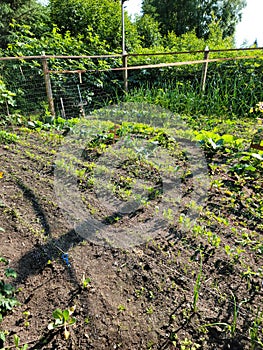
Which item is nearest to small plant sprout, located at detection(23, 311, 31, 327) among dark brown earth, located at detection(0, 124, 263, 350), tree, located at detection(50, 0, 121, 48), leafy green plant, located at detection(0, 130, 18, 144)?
dark brown earth, located at detection(0, 124, 263, 350)

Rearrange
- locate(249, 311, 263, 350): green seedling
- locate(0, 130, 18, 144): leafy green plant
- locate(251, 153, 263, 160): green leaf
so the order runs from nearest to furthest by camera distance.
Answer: locate(249, 311, 263, 350): green seedling < locate(251, 153, 263, 160): green leaf < locate(0, 130, 18, 144): leafy green plant

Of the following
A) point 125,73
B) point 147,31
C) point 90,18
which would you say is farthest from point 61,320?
point 147,31

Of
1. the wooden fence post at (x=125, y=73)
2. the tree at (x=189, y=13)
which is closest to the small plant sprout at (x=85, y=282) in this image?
the wooden fence post at (x=125, y=73)

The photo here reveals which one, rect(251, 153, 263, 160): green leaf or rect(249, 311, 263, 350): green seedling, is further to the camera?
rect(251, 153, 263, 160): green leaf

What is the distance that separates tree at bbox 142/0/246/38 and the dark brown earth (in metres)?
21.2

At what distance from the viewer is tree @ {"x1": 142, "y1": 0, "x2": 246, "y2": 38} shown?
20203mm

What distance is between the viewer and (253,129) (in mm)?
4129

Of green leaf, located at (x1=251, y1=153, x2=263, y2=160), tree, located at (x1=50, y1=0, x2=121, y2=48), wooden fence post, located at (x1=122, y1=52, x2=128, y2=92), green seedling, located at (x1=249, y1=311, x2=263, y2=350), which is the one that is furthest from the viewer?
tree, located at (x1=50, y1=0, x2=121, y2=48)

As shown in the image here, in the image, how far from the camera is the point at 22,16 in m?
6.73

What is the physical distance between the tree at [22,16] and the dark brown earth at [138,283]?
618 cm

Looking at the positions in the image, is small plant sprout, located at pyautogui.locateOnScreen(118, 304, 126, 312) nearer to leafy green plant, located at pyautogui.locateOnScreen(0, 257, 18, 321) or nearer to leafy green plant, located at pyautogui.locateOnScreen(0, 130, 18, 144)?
leafy green plant, located at pyautogui.locateOnScreen(0, 257, 18, 321)

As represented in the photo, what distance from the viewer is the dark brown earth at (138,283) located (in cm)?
134

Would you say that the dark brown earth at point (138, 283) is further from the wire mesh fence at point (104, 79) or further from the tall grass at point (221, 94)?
the wire mesh fence at point (104, 79)

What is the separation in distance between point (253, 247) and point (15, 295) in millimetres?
1603
